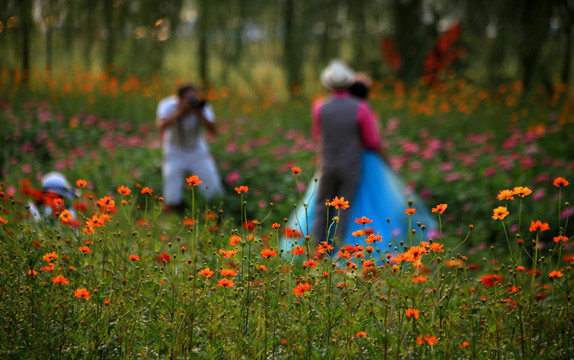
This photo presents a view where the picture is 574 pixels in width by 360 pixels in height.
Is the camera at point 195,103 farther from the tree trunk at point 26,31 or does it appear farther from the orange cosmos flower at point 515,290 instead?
the tree trunk at point 26,31

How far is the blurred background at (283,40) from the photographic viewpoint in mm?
7883

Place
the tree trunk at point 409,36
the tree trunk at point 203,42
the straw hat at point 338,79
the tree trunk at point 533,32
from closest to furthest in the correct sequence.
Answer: the straw hat at point 338,79
the tree trunk at point 533,32
the tree trunk at point 203,42
the tree trunk at point 409,36

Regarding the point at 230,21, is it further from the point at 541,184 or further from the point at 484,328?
the point at 484,328

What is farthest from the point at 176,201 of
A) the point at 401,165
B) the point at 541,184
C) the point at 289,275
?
the point at 289,275

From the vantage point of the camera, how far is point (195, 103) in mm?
5160

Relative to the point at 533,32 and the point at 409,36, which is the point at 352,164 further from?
the point at 409,36

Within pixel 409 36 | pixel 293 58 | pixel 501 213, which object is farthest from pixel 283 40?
pixel 501 213

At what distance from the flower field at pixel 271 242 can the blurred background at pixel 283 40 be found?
40cm

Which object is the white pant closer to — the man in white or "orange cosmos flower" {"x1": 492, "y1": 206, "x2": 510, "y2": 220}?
the man in white

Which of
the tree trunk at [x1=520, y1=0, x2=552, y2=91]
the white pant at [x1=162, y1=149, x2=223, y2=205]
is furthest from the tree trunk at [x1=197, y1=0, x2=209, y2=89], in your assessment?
the white pant at [x1=162, y1=149, x2=223, y2=205]

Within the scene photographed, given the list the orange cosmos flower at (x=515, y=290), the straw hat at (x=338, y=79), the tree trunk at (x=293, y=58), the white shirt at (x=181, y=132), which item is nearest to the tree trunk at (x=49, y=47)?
the tree trunk at (x=293, y=58)

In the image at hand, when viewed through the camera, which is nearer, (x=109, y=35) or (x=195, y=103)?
(x=195, y=103)

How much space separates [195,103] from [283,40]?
5.23 metres

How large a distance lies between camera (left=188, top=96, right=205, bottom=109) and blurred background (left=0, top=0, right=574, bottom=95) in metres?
3.55
